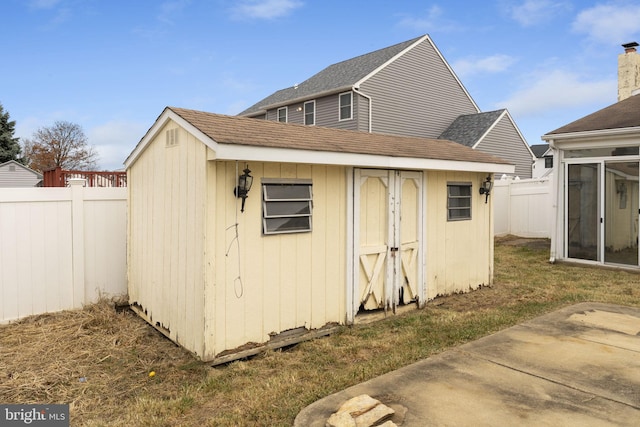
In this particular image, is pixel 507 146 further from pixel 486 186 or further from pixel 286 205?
pixel 286 205

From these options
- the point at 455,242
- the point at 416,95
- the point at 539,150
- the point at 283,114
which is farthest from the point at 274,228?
the point at 539,150

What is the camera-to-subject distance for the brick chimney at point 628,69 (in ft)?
50.8

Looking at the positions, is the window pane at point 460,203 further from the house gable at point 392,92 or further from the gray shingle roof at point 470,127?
the gray shingle roof at point 470,127

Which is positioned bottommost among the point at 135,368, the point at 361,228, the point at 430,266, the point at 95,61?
the point at 135,368

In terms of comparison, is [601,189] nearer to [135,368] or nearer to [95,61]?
[135,368]

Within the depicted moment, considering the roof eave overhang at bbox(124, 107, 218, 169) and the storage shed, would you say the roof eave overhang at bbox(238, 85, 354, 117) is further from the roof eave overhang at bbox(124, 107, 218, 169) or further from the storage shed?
the roof eave overhang at bbox(124, 107, 218, 169)

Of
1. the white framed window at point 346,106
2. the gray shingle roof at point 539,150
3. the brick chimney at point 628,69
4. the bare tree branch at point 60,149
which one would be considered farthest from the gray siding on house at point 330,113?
the gray shingle roof at point 539,150

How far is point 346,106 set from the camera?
18391mm

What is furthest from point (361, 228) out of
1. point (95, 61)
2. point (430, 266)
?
point (95, 61)

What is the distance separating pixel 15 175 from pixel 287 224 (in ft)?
84.5

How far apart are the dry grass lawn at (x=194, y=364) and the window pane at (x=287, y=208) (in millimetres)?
1556

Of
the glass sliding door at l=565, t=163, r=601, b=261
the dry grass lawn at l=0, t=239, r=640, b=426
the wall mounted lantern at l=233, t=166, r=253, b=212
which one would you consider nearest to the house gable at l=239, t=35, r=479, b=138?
the glass sliding door at l=565, t=163, r=601, b=261

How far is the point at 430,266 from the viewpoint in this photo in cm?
673

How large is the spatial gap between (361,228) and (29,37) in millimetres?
18763
